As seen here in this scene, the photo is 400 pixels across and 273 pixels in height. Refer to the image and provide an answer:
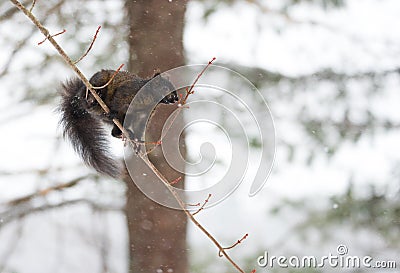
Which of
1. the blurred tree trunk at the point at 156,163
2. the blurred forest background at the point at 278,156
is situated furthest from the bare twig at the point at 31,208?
the blurred tree trunk at the point at 156,163

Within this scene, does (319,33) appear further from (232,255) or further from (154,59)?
(232,255)

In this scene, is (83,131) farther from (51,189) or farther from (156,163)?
(51,189)

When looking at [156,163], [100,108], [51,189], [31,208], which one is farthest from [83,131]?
[31,208]

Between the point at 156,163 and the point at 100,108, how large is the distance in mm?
533

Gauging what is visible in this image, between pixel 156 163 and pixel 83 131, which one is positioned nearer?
pixel 83 131

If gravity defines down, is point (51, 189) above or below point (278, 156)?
below

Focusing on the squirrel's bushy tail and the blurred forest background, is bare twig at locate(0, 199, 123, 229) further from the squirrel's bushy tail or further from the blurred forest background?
the squirrel's bushy tail

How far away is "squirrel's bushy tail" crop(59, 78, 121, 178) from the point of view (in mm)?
918

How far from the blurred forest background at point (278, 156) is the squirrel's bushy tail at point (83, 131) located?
0.61m

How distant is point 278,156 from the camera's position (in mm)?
1661

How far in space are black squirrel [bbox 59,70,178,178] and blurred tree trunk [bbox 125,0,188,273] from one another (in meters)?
0.23

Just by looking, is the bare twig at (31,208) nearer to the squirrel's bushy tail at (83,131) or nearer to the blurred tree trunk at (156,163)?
the blurred tree trunk at (156,163)

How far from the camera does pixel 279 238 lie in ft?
5.54

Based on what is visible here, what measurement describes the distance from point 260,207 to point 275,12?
24.9 inches
